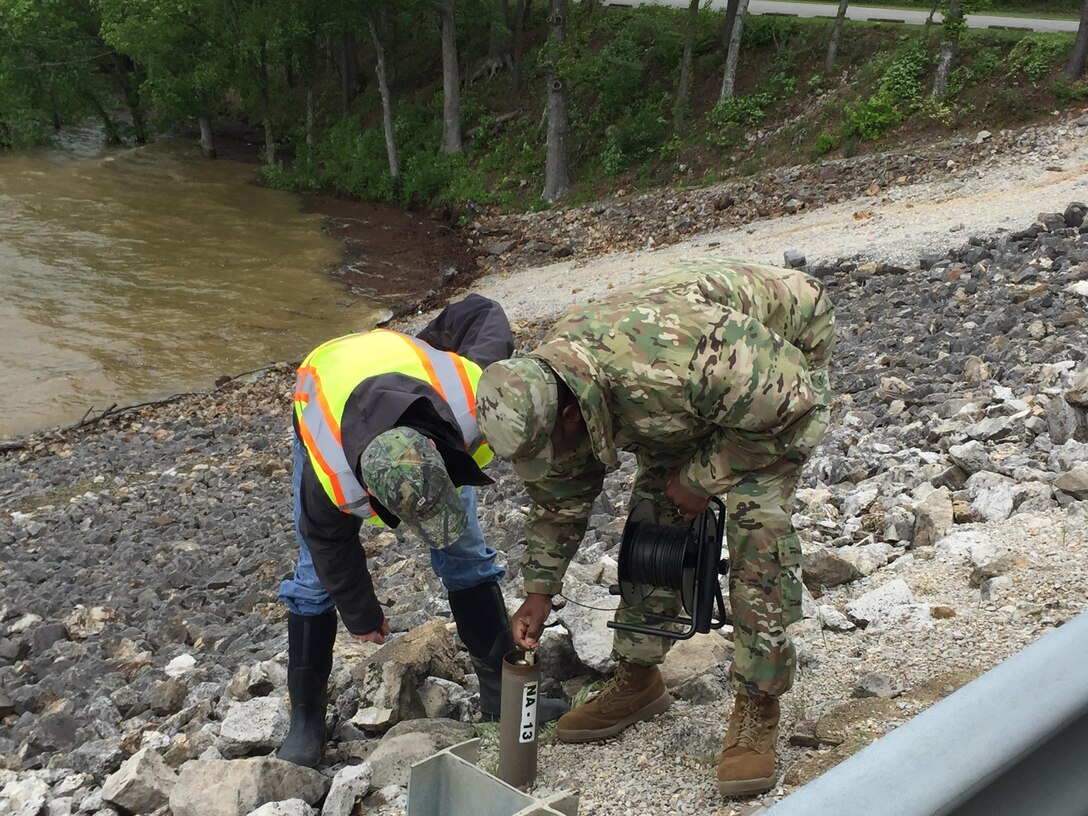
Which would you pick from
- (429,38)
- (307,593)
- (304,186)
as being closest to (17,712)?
(307,593)

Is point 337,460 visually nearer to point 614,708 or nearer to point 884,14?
point 614,708

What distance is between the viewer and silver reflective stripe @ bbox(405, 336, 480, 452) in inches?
127

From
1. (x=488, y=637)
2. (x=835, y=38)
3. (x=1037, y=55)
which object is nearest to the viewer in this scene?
(x=488, y=637)

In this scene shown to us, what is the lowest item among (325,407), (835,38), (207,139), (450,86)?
(207,139)

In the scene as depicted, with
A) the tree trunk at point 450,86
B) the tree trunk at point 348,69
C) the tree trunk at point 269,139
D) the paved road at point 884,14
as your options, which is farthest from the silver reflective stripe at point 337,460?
the tree trunk at point 348,69

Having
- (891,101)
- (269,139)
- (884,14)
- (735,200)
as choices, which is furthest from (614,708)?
(269,139)

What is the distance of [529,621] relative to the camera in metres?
3.18

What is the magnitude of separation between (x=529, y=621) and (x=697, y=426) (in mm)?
844

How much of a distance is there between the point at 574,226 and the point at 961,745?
61.0 ft

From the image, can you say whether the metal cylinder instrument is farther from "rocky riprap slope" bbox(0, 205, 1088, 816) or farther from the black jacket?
the black jacket

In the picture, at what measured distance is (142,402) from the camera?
13.0m

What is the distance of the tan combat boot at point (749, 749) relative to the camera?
2.94m

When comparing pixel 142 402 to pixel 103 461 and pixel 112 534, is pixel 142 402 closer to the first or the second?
pixel 103 461

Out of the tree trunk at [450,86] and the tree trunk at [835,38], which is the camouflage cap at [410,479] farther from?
the tree trunk at [450,86]
